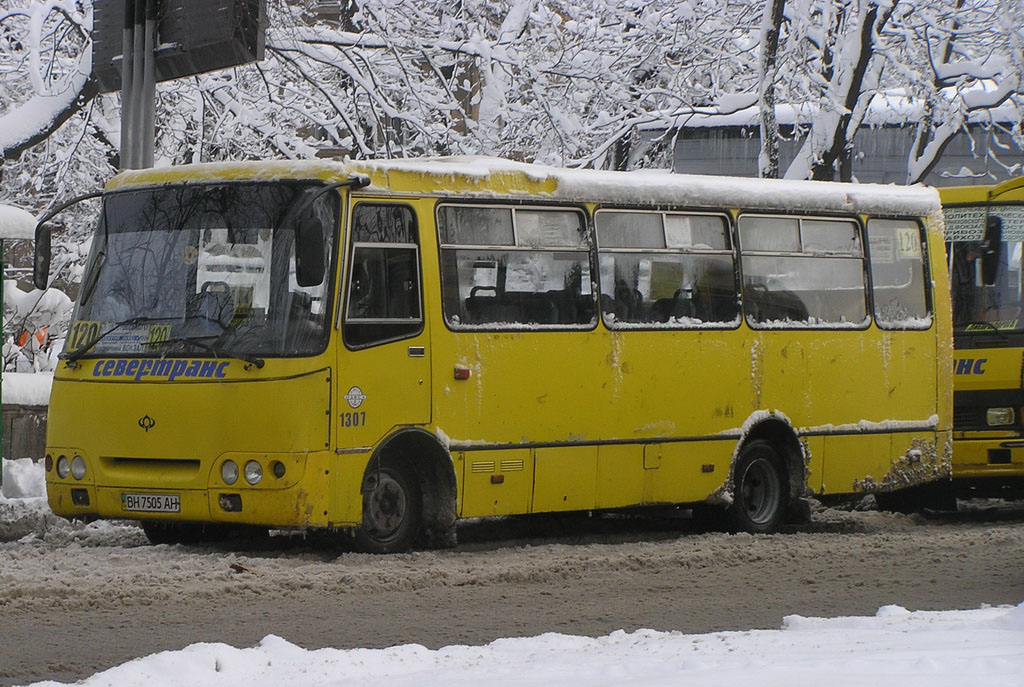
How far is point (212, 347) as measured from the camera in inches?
448

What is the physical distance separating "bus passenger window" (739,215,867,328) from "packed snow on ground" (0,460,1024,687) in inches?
228

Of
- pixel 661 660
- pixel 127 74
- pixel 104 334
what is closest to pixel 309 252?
pixel 104 334

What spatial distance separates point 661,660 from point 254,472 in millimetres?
4232

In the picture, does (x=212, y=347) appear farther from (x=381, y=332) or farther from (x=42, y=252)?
(x=42, y=252)

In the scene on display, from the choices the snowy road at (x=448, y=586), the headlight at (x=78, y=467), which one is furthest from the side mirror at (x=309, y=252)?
the headlight at (x=78, y=467)

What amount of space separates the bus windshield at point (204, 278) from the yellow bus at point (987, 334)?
7.39 metres

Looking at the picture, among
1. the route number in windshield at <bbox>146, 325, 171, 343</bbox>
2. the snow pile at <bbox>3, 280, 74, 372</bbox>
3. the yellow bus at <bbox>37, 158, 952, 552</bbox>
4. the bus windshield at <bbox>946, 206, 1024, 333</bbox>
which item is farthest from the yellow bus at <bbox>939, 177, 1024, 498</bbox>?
the snow pile at <bbox>3, 280, 74, 372</bbox>

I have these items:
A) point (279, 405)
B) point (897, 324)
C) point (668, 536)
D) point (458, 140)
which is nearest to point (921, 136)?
point (458, 140)

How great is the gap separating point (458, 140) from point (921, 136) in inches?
327

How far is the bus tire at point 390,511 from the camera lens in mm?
11758

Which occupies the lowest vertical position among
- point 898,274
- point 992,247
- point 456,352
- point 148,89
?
point 456,352

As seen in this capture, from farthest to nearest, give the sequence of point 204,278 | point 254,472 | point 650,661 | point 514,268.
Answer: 1. point 514,268
2. point 204,278
3. point 254,472
4. point 650,661

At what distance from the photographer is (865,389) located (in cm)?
1509

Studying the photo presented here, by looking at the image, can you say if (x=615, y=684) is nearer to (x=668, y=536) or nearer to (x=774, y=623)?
(x=774, y=623)
